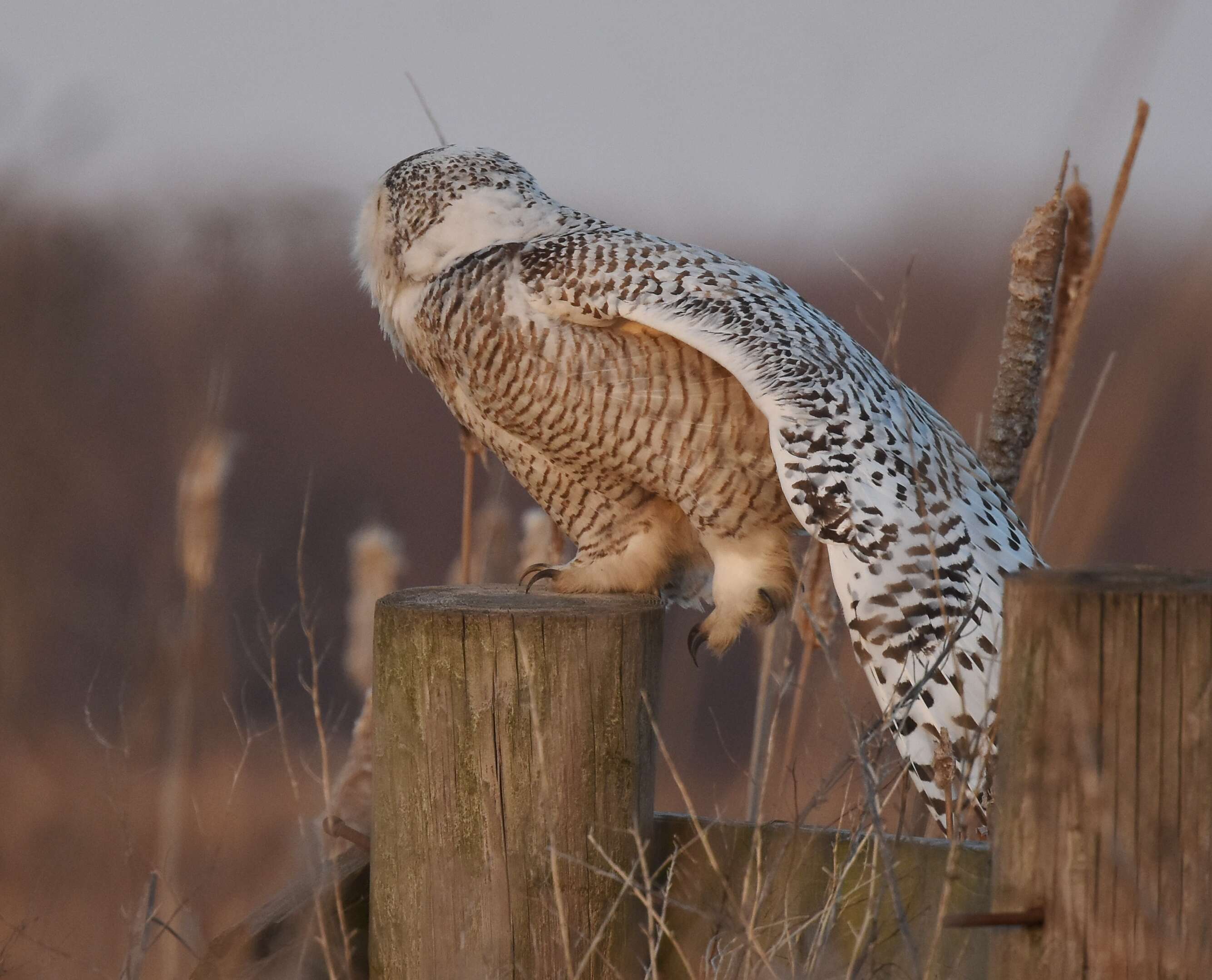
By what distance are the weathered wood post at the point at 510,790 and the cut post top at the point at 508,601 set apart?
3 cm

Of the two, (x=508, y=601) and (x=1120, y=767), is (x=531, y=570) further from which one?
(x=1120, y=767)

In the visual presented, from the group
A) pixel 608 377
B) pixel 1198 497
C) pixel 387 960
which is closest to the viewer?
pixel 387 960

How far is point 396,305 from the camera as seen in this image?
8.90ft

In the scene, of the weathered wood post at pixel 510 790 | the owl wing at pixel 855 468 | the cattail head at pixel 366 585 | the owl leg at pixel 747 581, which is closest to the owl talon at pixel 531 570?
the cattail head at pixel 366 585

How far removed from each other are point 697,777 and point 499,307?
3588mm

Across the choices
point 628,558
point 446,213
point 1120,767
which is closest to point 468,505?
point 628,558

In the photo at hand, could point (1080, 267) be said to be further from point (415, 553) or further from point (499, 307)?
point (415, 553)

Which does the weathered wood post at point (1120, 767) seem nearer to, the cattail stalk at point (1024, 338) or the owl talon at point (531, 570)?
the cattail stalk at point (1024, 338)

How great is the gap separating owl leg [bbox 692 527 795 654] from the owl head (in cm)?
77

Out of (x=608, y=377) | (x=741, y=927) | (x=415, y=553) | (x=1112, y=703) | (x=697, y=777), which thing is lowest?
(x=697, y=777)

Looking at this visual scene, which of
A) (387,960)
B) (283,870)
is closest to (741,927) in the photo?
(387,960)

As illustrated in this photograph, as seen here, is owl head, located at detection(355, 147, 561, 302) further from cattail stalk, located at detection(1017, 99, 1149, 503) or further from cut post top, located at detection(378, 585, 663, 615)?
cattail stalk, located at detection(1017, 99, 1149, 503)

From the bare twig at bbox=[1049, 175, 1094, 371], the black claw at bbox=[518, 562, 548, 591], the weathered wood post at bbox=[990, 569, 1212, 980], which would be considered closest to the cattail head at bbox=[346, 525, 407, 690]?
the black claw at bbox=[518, 562, 548, 591]

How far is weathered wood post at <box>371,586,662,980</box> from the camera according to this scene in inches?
70.8
